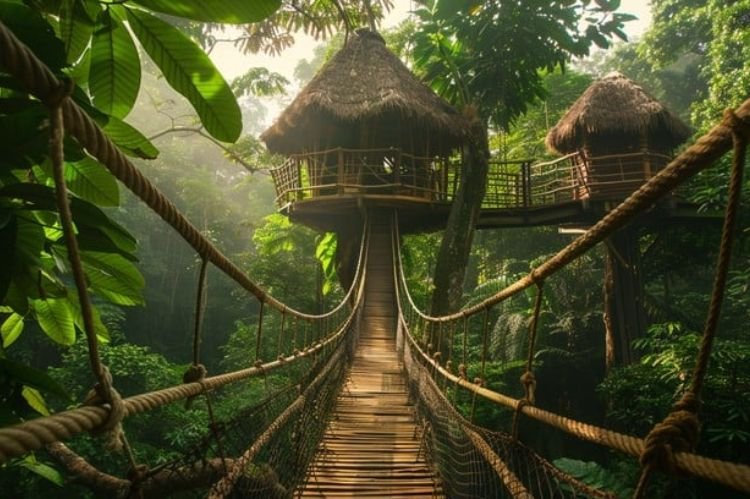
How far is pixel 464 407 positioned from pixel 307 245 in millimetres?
6218

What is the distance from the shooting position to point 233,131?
91 centimetres

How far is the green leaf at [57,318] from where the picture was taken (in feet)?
3.42

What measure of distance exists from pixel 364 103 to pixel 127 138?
21.6 ft

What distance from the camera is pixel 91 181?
0.87 m

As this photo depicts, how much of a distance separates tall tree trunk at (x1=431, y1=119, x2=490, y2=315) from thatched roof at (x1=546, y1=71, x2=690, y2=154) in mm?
2485

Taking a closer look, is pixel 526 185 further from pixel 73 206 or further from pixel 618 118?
pixel 73 206

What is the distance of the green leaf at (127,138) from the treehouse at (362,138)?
19.4 feet

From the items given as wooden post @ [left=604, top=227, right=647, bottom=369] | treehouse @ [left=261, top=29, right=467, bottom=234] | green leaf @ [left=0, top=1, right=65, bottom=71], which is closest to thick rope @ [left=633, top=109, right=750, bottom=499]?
green leaf @ [left=0, top=1, right=65, bottom=71]

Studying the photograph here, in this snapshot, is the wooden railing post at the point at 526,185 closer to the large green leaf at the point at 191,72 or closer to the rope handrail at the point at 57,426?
the large green leaf at the point at 191,72

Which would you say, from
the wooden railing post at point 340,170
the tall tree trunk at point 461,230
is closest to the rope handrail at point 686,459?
the tall tree trunk at point 461,230

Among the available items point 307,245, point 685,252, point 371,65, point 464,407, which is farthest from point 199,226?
point 685,252

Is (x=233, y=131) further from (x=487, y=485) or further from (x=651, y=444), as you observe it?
(x=487, y=485)

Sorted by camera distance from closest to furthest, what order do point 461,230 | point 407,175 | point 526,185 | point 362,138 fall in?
point 461,230 < point 407,175 < point 362,138 < point 526,185

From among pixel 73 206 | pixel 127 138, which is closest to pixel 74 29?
pixel 127 138
